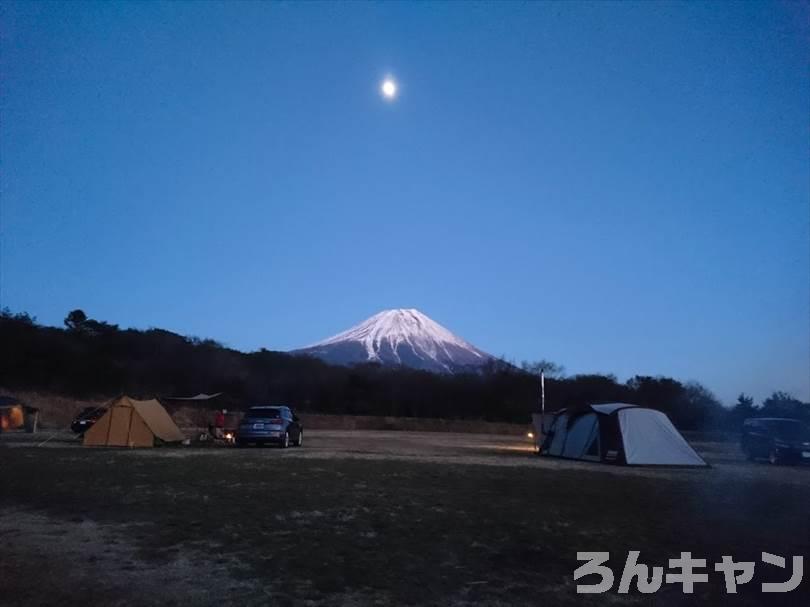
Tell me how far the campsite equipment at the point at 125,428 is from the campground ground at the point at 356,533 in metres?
7.92

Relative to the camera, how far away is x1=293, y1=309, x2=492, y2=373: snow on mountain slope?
120125mm

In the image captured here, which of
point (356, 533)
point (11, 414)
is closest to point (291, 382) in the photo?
point (11, 414)

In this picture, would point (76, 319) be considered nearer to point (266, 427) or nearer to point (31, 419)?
point (31, 419)

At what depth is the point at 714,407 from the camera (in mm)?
49719

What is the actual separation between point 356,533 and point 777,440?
1987 cm

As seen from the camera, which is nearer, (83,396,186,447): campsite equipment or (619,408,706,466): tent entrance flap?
(619,408,706,466): tent entrance flap

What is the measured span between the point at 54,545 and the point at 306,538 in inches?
99.0

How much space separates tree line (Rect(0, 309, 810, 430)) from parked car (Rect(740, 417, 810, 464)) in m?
21.2

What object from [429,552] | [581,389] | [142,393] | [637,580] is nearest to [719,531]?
[637,580]

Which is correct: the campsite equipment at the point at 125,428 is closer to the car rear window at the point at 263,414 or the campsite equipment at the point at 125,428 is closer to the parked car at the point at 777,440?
the car rear window at the point at 263,414

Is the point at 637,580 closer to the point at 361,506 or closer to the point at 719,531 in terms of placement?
the point at 719,531

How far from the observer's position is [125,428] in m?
23.0

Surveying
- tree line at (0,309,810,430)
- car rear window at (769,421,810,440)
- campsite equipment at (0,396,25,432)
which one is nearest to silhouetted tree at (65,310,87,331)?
tree line at (0,309,810,430)

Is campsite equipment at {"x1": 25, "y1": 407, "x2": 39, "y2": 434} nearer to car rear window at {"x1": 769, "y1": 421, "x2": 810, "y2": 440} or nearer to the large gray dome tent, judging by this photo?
the large gray dome tent
